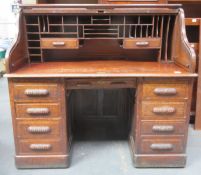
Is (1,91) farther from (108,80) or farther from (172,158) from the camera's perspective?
(172,158)

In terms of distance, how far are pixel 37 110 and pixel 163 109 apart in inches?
34.3

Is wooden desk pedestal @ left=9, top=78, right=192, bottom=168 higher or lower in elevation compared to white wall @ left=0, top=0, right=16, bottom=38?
lower

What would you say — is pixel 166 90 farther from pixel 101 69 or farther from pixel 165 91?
pixel 101 69

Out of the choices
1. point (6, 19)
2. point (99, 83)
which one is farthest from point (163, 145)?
point (6, 19)

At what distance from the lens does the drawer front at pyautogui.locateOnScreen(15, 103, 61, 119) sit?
1667mm

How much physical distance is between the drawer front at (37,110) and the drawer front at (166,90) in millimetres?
621

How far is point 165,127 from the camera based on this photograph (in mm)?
1742

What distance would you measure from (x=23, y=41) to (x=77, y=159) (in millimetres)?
1015

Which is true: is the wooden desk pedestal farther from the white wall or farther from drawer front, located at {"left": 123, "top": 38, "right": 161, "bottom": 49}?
the white wall

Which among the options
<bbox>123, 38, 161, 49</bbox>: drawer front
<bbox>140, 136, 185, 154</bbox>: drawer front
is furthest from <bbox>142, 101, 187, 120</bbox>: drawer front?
<bbox>123, 38, 161, 49</bbox>: drawer front

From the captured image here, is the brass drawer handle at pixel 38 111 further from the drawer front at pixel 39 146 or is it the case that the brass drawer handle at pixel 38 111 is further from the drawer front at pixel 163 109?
the drawer front at pixel 163 109

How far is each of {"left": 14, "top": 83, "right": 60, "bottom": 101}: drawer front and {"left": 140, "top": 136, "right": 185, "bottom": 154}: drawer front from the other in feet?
2.42

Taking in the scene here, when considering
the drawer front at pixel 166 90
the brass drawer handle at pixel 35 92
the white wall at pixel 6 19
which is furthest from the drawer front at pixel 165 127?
the white wall at pixel 6 19

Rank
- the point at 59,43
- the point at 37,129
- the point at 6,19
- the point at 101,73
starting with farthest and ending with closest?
the point at 6,19 → the point at 59,43 → the point at 37,129 → the point at 101,73
